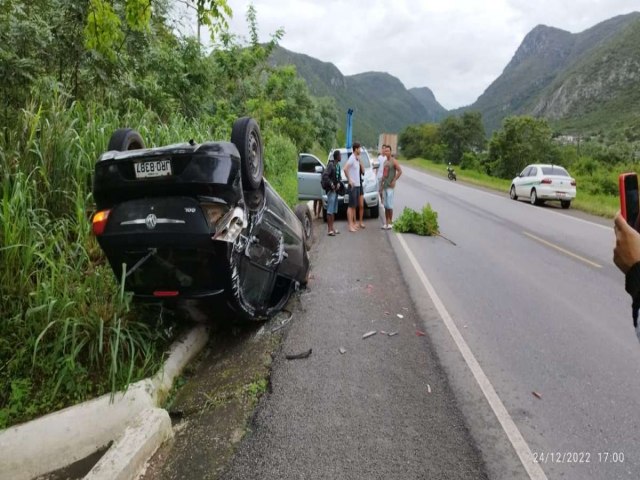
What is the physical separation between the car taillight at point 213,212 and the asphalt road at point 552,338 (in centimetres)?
232

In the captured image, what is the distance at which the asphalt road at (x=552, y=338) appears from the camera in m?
2.89

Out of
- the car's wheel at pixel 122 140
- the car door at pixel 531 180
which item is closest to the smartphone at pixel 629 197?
the car's wheel at pixel 122 140

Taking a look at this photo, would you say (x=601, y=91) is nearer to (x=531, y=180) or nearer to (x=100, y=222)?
(x=531, y=180)

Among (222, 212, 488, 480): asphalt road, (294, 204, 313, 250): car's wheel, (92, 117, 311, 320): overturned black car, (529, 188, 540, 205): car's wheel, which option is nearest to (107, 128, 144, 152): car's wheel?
(92, 117, 311, 320): overturned black car

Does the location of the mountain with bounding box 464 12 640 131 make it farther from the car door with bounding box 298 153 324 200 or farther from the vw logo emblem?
the vw logo emblem

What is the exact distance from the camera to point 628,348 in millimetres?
4270

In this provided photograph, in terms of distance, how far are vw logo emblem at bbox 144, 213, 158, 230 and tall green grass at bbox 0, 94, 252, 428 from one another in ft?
2.04

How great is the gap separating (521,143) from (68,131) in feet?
155

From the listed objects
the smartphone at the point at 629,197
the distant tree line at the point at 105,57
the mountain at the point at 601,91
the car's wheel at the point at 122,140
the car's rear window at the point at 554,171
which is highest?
the mountain at the point at 601,91

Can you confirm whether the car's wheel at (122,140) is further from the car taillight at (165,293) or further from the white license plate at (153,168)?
the car taillight at (165,293)

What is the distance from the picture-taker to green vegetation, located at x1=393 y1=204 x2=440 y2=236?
9719 millimetres

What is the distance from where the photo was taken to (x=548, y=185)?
1631 cm

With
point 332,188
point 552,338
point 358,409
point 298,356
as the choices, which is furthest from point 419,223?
point 358,409

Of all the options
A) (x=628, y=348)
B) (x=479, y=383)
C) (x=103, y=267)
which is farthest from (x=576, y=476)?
(x=103, y=267)
